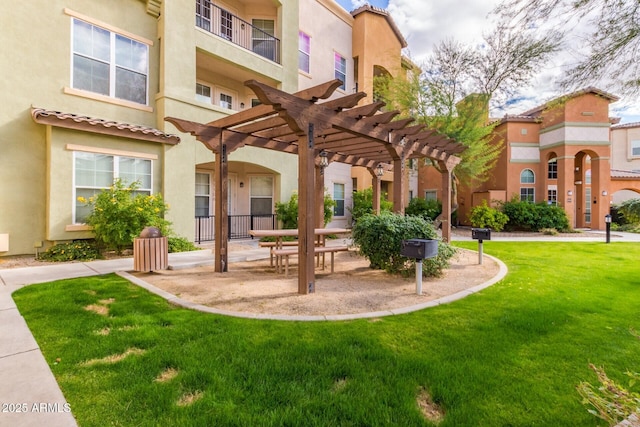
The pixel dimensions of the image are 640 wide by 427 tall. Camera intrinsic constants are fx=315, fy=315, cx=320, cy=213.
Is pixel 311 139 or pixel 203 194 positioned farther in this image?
pixel 203 194

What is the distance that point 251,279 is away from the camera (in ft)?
20.8

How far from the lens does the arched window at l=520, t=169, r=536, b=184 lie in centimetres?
1962

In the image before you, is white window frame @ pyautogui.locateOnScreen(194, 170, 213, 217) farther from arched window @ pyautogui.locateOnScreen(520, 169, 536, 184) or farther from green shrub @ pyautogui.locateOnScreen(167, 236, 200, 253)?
arched window @ pyautogui.locateOnScreen(520, 169, 536, 184)

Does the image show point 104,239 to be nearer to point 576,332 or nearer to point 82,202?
point 82,202

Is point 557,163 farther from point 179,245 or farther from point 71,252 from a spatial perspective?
point 71,252

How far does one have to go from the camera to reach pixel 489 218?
1703 cm

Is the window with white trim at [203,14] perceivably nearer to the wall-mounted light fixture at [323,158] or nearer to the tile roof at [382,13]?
the wall-mounted light fixture at [323,158]

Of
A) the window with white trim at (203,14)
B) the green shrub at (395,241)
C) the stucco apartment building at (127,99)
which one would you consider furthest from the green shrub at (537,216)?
the window with white trim at (203,14)

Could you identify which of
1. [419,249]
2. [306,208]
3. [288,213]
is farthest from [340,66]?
[419,249]

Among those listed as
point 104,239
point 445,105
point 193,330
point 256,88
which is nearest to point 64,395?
point 193,330

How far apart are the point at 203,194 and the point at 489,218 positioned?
1455cm

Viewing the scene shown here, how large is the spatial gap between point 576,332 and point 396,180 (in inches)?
190

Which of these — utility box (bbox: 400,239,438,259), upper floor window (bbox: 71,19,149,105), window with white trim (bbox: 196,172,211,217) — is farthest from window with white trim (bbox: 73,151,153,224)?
utility box (bbox: 400,239,438,259)

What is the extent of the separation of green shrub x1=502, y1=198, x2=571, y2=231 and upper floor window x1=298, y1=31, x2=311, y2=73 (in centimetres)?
1325
